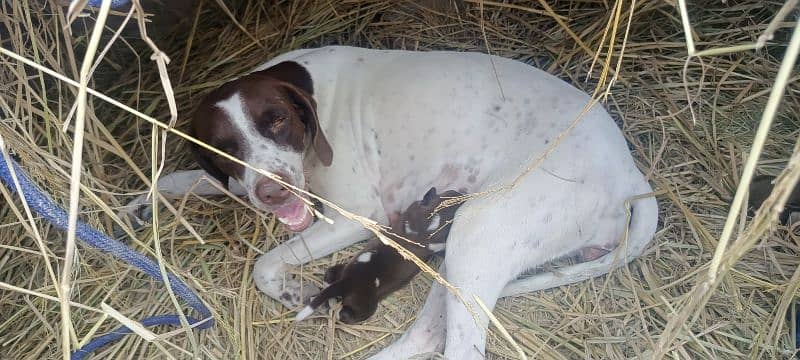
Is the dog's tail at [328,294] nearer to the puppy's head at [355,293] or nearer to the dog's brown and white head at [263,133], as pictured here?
the puppy's head at [355,293]

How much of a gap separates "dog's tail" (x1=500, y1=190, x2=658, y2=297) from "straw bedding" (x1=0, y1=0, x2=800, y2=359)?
178 millimetres

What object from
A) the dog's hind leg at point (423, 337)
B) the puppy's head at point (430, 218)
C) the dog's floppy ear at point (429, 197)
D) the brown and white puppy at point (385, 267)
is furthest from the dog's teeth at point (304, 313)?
the dog's floppy ear at point (429, 197)

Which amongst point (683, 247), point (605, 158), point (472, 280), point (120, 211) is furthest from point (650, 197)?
point (120, 211)

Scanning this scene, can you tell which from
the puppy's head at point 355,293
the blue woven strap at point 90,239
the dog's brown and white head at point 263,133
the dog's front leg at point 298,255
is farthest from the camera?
the dog's front leg at point 298,255

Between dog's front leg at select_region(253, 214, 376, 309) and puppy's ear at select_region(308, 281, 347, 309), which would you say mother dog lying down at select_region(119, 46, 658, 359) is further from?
puppy's ear at select_region(308, 281, 347, 309)

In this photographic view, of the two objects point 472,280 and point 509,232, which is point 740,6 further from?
point 472,280

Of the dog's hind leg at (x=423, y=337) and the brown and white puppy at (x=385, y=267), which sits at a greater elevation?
the brown and white puppy at (x=385, y=267)

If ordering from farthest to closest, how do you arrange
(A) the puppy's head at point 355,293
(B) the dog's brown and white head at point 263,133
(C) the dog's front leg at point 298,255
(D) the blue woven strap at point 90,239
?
(C) the dog's front leg at point 298,255 < (A) the puppy's head at point 355,293 < (B) the dog's brown and white head at point 263,133 < (D) the blue woven strap at point 90,239

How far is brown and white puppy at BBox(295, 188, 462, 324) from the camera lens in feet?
9.52

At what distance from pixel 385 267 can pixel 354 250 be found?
470 millimetres

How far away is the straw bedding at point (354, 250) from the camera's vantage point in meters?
2.76

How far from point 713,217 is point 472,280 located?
Answer: 1.22 m

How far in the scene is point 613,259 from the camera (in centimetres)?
280

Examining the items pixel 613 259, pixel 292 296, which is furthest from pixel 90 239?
pixel 613 259
